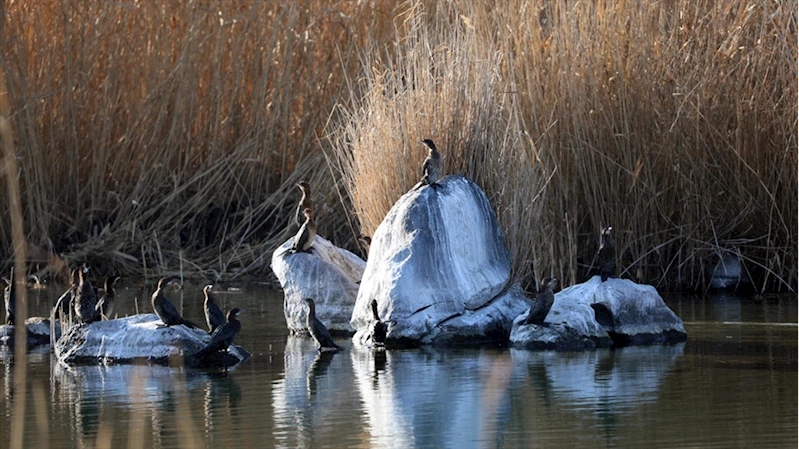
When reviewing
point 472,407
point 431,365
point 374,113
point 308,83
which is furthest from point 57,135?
point 472,407

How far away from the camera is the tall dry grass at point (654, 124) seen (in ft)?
36.5

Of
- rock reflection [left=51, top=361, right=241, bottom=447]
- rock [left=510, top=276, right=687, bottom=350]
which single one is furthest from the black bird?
rock [left=510, top=276, right=687, bottom=350]

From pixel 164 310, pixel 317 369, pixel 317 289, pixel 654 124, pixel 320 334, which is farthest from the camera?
pixel 654 124

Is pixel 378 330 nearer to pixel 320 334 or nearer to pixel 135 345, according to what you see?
pixel 320 334

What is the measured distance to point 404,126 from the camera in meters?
9.83

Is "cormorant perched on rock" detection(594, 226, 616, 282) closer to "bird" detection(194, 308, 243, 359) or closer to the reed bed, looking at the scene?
the reed bed

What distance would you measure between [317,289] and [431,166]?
157 centimetres

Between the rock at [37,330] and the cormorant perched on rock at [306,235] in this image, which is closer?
the rock at [37,330]

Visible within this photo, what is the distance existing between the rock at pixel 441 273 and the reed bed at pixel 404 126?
1.38 ft

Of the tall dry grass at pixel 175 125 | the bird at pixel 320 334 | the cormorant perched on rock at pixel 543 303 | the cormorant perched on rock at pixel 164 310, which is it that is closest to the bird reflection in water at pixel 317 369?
the bird at pixel 320 334

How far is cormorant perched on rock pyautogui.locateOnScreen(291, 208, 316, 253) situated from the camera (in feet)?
33.1

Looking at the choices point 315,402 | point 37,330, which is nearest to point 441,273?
point 315,402

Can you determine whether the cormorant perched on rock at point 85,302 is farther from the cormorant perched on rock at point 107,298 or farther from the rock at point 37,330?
the rock at point 37,330

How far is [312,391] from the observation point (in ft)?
23.0
